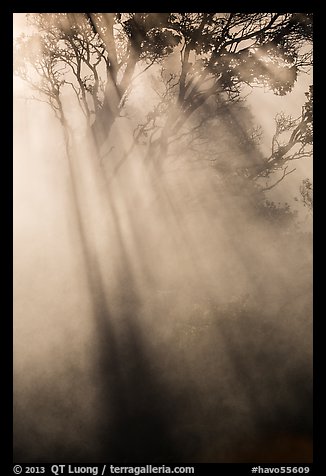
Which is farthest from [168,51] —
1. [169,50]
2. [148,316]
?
[148,316]

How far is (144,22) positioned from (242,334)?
9.79 metres

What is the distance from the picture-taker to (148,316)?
31.0 feet

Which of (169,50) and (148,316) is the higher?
(169,50)

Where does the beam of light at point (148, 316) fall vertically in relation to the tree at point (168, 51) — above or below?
below

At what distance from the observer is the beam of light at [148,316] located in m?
7.11

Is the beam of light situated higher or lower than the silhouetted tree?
lower

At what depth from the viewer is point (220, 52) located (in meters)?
10.4

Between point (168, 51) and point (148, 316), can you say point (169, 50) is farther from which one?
point (148, 316)

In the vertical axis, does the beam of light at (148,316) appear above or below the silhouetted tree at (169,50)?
below

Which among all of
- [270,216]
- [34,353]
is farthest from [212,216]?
→ [34,353]

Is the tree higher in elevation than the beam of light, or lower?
higher

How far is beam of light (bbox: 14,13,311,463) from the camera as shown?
7.11 metres

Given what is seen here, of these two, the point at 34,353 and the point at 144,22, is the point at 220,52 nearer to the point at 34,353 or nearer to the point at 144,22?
the point at 144,22

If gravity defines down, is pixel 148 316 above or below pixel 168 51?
below
